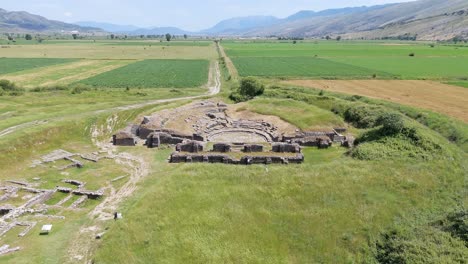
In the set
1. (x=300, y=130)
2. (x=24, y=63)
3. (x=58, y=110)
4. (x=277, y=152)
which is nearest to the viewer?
(x=277, y=152)

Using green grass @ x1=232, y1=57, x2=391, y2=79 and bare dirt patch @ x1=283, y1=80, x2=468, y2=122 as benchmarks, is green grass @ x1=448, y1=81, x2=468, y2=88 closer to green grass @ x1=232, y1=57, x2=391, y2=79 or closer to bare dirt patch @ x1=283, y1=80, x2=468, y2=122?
bare dirt patch @ x1=283, y1=80, x2=468, y2=122

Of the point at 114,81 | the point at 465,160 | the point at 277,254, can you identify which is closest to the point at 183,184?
the point at 277,254

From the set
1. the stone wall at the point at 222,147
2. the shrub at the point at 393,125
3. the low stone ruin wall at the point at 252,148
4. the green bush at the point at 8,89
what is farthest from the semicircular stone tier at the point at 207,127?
the green bush at the point at 8,89

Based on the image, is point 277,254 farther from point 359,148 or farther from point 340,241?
point 359,148

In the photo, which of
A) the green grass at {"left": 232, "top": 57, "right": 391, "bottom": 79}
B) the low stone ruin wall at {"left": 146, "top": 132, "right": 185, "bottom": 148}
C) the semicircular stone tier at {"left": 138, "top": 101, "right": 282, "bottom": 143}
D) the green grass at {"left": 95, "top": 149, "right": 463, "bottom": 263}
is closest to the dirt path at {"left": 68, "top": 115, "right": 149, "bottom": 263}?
the green grass at {"left": 95, "top": 149, "right": 463, "bottom": 263}

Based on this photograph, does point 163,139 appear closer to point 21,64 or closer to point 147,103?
point 147,103

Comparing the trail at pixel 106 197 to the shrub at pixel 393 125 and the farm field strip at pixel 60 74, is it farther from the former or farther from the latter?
the farm field strip at pixel 60 74
